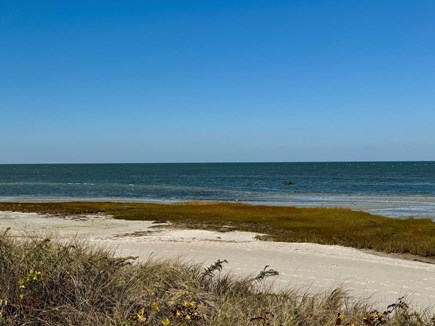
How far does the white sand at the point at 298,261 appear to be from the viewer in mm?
11102

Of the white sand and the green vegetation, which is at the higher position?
the green vegetation

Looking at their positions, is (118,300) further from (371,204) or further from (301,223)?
(371,204)

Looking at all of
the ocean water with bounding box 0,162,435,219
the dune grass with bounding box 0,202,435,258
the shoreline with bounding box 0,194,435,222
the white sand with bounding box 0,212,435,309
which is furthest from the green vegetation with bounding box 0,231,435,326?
the shoreline with bounding box 0,194,435,222

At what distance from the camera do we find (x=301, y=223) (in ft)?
86.5

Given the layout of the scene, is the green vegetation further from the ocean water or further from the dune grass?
the ocean water

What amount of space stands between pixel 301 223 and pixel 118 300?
22272 millimetres

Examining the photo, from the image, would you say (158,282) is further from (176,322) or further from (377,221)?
(377,221)

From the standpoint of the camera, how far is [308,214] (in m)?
30.6

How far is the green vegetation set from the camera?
4.56 meters

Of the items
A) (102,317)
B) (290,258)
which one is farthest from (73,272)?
(290,258)

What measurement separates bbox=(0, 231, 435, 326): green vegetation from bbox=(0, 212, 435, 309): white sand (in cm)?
214

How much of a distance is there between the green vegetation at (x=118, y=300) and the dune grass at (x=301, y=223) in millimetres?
13418

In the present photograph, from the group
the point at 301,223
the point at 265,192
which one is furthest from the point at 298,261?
the point at 265,192

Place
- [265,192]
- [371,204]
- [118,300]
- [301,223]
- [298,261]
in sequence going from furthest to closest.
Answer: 1. [265,192]
2. [371,204]
3. [301,223]
4. [298,261]
5. [118,300]
